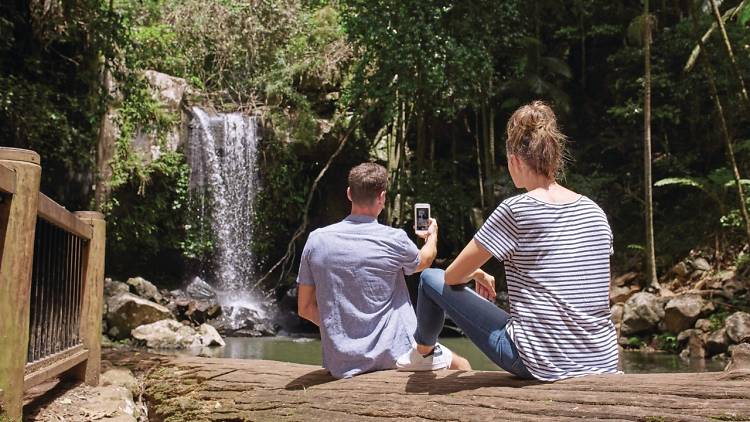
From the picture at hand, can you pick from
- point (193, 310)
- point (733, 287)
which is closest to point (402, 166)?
point (193, 310)

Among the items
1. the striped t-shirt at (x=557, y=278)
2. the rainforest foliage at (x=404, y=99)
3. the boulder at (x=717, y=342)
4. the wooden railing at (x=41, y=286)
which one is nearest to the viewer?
the striped t-shirt at (x=557, y=278)

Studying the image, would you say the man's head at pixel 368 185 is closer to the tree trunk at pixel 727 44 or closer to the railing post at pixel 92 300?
the railing post at pixel 92 300

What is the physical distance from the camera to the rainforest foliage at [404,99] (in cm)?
1246

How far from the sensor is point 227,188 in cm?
1625

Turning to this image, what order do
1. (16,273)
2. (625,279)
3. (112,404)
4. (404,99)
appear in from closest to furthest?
(16,273) → (112,404) → (625,279) → (404,99)

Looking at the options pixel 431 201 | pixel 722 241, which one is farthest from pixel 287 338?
pixel 722 241

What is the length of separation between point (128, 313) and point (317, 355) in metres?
3.27

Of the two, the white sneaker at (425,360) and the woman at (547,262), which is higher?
the woman at (547,262)

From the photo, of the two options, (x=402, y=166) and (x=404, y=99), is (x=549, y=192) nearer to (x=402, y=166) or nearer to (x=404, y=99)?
(x=404, y=99)

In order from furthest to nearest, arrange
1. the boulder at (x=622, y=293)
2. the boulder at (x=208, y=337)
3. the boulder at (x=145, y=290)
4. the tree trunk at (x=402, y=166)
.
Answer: the tree trunk at (x=402, y=166)
the boulder at (x=622, y=293)
the boulder at (x=145, y=290)
the boulder at (x=208, y=337)

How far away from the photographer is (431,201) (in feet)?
50.7

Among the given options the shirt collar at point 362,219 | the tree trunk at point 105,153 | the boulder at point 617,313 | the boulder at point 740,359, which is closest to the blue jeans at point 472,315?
the shirt collar at point 362,219

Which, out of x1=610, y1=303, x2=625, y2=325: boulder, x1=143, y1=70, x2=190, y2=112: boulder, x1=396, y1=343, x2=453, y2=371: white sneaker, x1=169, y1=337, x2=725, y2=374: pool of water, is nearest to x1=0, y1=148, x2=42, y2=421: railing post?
x1=396, y1=343, x2=453, y2=371: white sneaker

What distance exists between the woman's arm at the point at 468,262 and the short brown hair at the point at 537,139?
395mm
